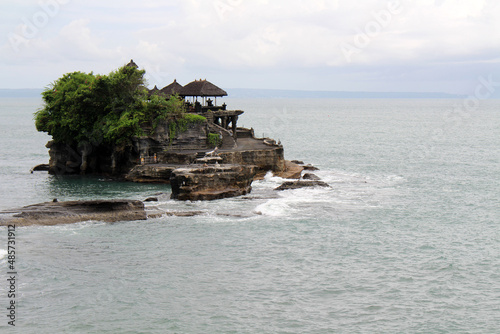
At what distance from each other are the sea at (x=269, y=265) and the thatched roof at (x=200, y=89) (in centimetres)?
1655

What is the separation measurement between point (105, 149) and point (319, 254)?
3501cm

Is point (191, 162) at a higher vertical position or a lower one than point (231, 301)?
higher

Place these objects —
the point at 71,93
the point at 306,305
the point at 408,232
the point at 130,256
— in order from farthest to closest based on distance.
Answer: the point at 71,93
the point at 408,232
the point at 130,256
the point at 306,305

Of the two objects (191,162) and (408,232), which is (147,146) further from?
(408,232)

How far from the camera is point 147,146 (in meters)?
57.7

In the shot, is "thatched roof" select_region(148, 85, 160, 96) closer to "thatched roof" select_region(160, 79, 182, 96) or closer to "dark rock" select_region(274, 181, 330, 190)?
"thatched roof" select_region(160, 79, 182, 96)

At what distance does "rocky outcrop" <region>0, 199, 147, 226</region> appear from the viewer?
37719 mm

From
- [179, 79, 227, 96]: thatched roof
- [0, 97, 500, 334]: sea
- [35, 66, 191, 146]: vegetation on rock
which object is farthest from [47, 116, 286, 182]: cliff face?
[179, 79, 227, 96]: thatched roof

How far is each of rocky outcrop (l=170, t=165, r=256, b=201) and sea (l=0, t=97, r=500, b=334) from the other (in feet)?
4.17

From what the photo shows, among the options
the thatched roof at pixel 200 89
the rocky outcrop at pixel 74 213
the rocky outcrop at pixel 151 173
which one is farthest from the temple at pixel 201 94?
the rocky outcrop at pixel 74 213

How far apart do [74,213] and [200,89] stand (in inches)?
1186

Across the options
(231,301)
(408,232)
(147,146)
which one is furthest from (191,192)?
(231,301)

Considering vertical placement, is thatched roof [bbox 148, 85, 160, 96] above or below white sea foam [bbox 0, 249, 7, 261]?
above

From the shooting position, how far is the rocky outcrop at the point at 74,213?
124ft
